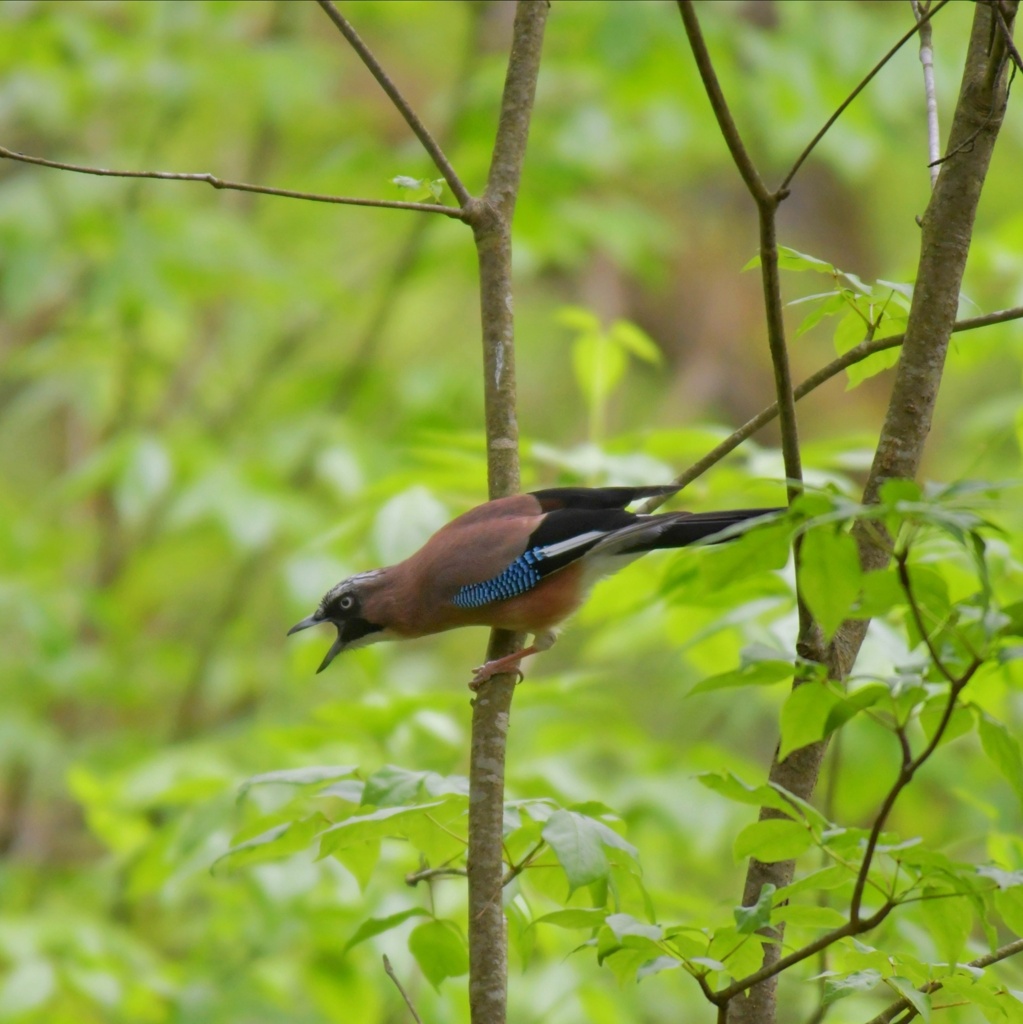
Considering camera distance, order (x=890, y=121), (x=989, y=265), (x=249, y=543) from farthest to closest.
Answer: (x=890, y=121) < (x=249, y=543) < (x=989, y=265)

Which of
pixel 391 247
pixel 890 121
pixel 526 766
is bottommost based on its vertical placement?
pixel 526 766

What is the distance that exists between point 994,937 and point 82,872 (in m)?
4.64

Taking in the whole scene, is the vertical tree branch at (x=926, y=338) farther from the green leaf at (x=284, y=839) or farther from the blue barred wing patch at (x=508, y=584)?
the blue barred wing patch at (x=508, y=584)

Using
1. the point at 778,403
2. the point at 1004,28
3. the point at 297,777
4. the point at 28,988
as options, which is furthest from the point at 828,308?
the point at 28,988

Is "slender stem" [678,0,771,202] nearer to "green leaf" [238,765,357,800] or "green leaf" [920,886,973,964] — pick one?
"green leaf" [920,886,973,964]

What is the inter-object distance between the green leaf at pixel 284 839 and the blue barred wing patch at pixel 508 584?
972mm

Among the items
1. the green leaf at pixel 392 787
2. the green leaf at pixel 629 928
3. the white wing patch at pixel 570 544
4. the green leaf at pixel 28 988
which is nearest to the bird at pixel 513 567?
the white wing patch at pixel 570 544

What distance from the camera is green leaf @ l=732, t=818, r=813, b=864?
5.13 ft

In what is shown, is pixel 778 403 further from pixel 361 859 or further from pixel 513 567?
pixel 513 567

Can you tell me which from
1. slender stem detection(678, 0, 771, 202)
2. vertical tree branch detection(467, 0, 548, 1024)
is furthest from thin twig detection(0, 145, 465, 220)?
slender stem detection(678, 0, 771, 202)

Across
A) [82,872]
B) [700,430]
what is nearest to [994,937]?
[700,430]

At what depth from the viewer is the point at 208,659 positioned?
231 inches

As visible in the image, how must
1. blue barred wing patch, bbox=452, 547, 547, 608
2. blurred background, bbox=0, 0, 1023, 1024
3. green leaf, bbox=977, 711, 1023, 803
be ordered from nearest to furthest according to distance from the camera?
green leaf, bbox=977, 711, 1023, 803, blue barred wing patch, bbox=452, 547, 547, 608, blurred background, bbox=0, 0, 1023, 1024

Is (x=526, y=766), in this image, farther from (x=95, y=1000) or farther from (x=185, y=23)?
(x=185, y=23)
